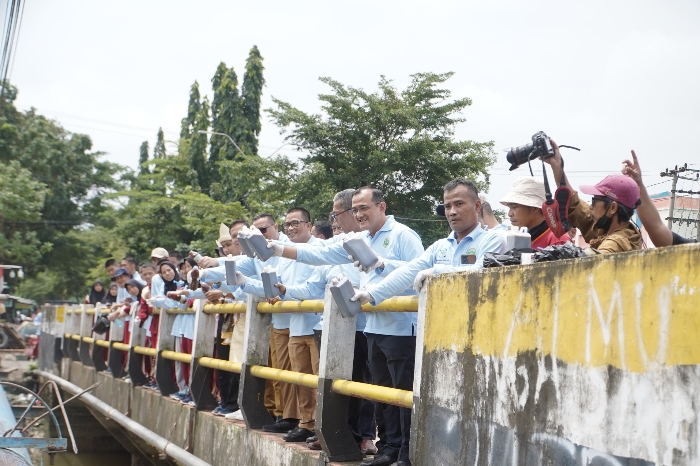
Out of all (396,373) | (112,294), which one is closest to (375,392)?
(396,373)

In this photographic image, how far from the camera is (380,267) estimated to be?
4.80 metres

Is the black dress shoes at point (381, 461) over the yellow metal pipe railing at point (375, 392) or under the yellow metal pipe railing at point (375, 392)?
under

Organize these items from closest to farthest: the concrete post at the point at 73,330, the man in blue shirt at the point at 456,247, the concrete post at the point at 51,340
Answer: the man in blue shirt at the point at 456,247 < the concrete post at the point at 73,330 < the concrete post at the point at 51,340

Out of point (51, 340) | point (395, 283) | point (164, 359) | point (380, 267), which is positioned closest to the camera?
point (395, 283)

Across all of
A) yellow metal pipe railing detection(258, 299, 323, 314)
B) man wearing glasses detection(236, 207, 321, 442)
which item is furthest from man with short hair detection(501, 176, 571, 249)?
man wearing glasses detection(236, 207, 321, 442)

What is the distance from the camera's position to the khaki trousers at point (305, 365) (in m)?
5.70

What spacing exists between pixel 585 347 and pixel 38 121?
40.7m

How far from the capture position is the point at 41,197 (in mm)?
32312

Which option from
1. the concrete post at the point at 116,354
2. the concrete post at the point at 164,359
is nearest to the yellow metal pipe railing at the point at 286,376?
the concrete post at the point at 164,359

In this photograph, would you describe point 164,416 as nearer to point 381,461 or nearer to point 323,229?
point 323,229

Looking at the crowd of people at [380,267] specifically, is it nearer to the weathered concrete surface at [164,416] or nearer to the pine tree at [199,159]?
the weathered concrete surface at [164,416]

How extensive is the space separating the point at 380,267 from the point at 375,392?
2.52 feet

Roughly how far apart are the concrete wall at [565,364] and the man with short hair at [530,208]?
92 cm

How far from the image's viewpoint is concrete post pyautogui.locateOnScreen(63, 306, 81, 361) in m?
16.2
